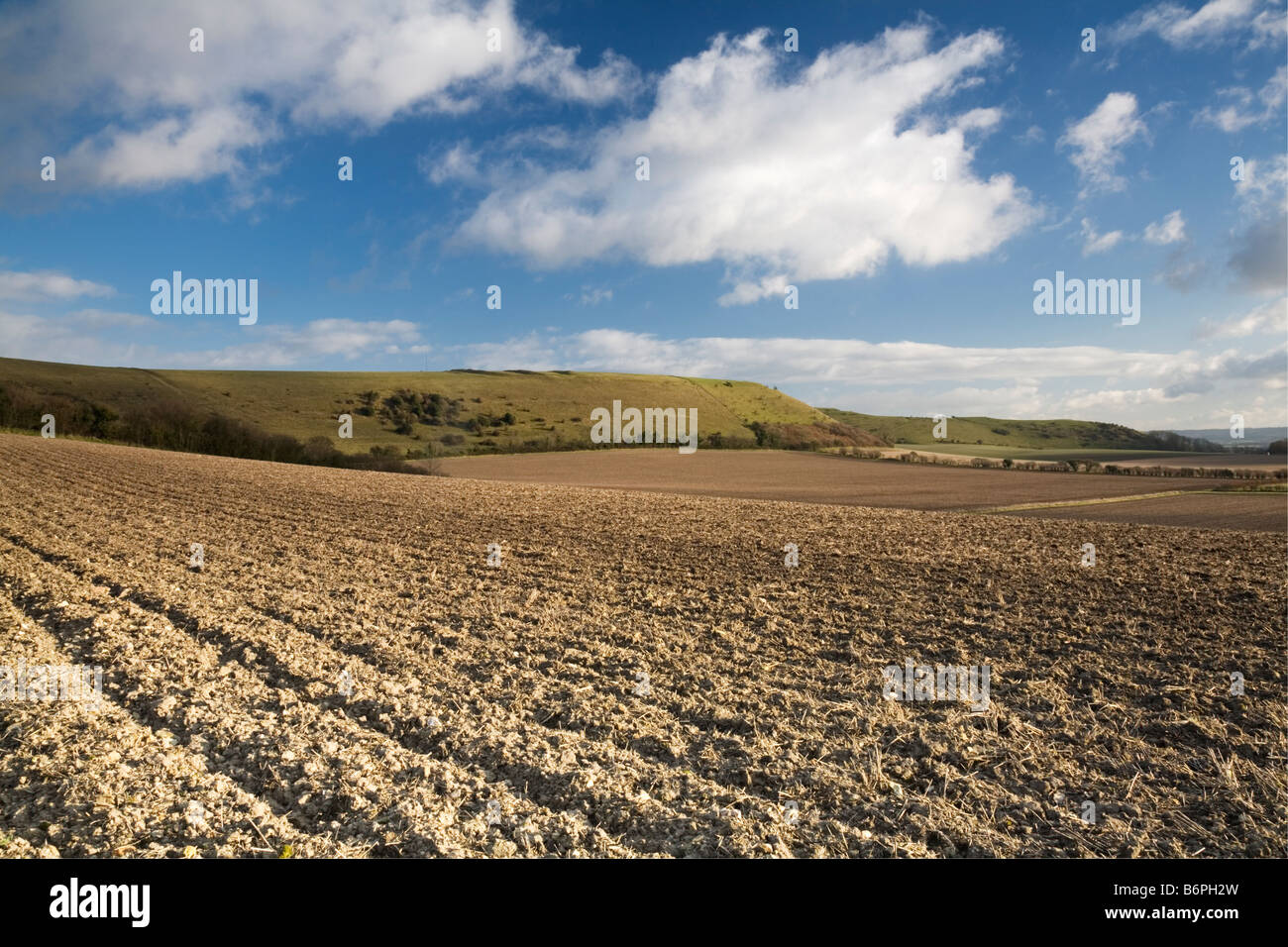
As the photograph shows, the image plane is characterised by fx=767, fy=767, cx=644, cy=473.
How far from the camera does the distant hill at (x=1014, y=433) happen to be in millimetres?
128250

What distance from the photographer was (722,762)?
6770 millimetres

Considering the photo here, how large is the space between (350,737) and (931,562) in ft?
44.1

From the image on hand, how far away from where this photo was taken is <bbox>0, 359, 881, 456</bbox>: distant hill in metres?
74.6

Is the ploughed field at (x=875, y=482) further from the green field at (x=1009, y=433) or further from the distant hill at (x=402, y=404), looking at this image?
the green field at (x=1009, y=433)

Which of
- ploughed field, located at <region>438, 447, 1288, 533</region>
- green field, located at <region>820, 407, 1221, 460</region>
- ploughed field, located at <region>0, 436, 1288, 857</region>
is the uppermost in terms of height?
green field, located at <region>820, 407, 1221, 460</region>

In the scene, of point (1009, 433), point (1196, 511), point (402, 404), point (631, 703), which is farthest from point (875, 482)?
point (1009, 433)

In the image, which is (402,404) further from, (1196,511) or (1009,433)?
(1009,433)

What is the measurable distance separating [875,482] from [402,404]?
5962 centimetres

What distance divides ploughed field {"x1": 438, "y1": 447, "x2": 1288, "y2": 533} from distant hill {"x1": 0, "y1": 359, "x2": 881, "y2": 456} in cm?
1172

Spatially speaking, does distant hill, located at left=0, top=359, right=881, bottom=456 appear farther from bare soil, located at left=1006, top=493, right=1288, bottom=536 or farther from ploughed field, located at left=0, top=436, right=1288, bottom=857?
ploughed field, located at left=0, top=436, right=1288, bottom=857

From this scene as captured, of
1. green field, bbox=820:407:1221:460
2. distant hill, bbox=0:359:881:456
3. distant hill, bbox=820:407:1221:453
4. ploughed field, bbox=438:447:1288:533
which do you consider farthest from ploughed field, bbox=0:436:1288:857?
distant hill, bbox=820:407:1221:453

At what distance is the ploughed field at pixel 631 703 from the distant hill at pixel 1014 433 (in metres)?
117

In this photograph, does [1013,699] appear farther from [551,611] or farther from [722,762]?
[551,611]

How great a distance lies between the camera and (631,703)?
8203 millimetres
